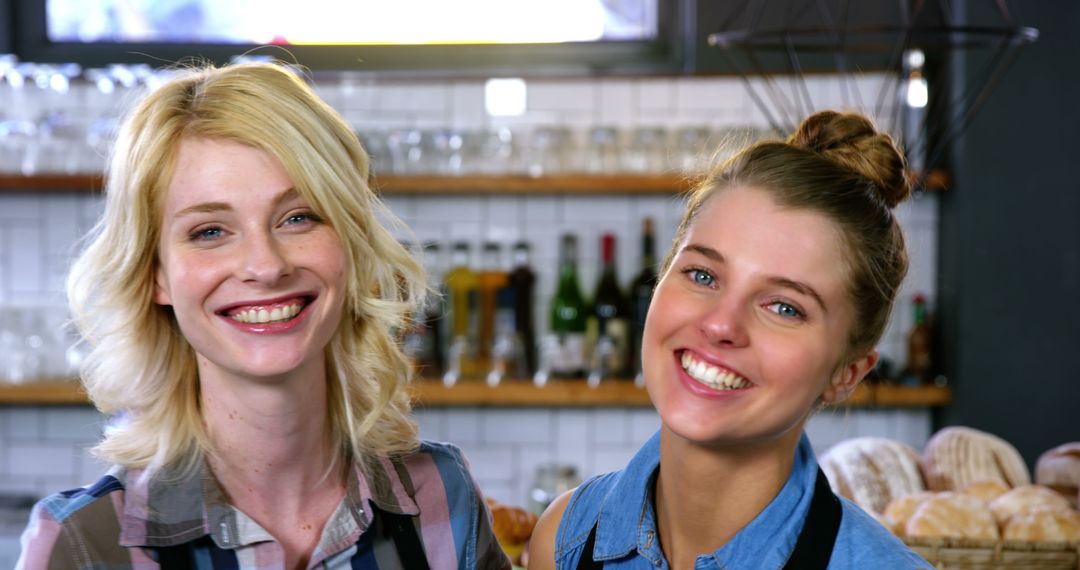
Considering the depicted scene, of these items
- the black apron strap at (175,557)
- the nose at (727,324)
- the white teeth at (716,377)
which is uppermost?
the nose at (727,324)

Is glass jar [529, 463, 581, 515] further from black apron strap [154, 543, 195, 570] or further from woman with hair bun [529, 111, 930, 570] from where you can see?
black apron strap [154, 543, 195, 570]

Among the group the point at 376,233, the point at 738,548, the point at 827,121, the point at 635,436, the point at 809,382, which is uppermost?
the point at 827,121

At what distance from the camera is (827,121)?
4.95 feet

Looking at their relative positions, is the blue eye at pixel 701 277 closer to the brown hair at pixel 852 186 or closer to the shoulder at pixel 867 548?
the brown hair at pixel 852 186

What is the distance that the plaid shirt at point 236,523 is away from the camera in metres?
1.35

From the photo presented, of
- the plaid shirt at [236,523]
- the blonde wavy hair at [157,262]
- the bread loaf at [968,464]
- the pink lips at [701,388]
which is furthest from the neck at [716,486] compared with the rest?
the bread loaf at [968,464]

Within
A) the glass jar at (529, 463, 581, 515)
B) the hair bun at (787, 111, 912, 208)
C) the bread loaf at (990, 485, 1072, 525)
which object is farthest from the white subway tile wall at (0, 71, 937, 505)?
the hair bun at (787, 111, 912, 208)

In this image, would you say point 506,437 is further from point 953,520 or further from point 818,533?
point 818,533

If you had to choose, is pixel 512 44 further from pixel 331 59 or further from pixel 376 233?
pixel 376 233

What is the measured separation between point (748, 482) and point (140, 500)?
723 millimetres

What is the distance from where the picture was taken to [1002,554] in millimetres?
1753

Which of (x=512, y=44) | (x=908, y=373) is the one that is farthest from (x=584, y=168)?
(x=908, y=373)

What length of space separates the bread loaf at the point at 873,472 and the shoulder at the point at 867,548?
0.86 metres

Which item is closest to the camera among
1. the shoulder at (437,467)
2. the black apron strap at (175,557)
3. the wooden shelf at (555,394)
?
the black apron strap at (175,557)
